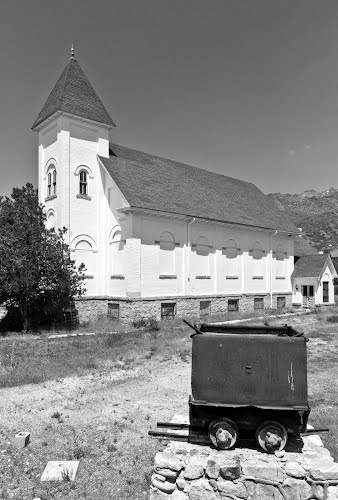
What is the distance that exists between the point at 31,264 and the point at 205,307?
1290 centimetres

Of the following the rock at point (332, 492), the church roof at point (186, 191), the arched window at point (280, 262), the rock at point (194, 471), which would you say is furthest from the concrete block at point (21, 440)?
the arched window at point (280, 262)

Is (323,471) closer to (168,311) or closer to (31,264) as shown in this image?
(31,264)

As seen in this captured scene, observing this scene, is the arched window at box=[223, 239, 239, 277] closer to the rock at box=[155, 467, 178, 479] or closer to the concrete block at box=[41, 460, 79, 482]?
the concrete block at box=[41, 460, 79, 482]

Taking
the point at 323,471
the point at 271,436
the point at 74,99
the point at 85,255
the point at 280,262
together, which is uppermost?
the point at 74,99

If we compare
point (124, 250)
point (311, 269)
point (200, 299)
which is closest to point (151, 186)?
point (124, 250)

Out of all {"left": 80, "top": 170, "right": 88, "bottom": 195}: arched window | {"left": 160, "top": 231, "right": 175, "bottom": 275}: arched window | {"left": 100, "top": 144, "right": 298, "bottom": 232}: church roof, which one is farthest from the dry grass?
{"left": 80, "top": 170, "right": 88, "bottom": 195}: arched window

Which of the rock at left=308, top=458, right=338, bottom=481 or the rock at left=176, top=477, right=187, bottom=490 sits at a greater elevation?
the rock at left=308, top=458, right=338, bottom=481

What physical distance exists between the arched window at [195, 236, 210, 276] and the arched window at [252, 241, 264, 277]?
5507 mm

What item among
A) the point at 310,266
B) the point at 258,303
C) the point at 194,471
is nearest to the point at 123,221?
the point at 258,303

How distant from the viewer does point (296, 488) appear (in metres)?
5.03

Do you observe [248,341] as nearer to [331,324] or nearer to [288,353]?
[288,353]

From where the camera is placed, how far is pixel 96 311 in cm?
2406

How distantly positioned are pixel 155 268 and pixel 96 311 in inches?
186

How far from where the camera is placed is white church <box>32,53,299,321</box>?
76.3 feet
